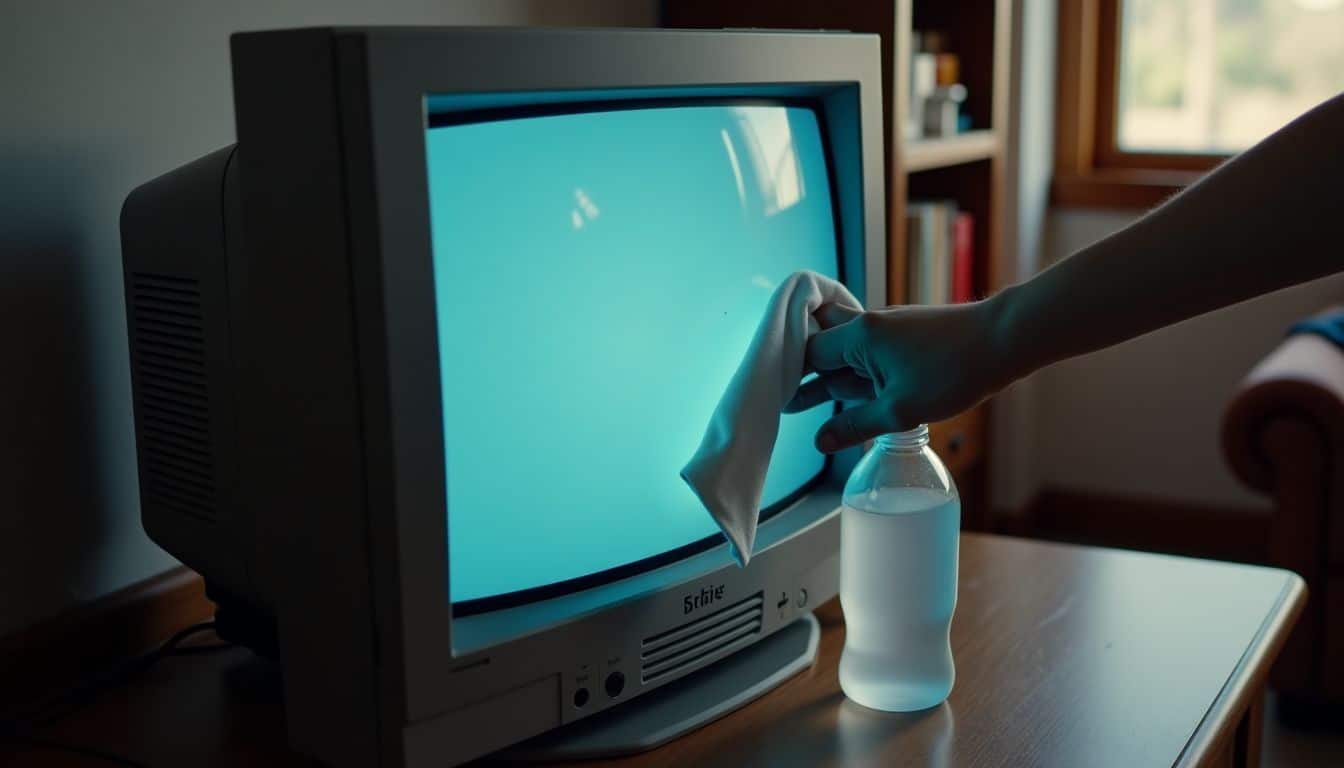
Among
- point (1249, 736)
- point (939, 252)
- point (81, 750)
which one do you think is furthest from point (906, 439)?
point (939, 252)

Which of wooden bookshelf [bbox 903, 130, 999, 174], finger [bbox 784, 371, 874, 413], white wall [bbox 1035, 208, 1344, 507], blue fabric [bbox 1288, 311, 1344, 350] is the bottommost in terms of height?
white wall [bbox 1035, 208, 1344, 507]

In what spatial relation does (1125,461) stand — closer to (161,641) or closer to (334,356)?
(161,641)

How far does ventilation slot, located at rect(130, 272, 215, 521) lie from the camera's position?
3.28 feet

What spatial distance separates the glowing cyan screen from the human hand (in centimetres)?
7

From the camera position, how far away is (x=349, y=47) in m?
0.75

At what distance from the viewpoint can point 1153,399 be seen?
125 inches

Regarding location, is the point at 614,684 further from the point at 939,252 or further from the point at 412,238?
the point at 939,252

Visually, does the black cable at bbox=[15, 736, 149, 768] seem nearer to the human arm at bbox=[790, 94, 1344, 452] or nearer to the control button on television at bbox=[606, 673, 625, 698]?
the control button on television at bbox=[606, 673, 625, 698]

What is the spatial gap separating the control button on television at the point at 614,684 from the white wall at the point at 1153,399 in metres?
2.40

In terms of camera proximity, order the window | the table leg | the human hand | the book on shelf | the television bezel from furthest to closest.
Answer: the window, the book on shelf, the table leg, the human hand, the television bezel

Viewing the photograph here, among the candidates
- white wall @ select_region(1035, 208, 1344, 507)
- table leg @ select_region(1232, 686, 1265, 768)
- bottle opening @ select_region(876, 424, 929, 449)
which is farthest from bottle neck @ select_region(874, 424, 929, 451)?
white wall @ select_region(1035, 208, 1344, 507)

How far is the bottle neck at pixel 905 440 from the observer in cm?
101

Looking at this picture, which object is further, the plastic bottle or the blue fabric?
the blue fabric

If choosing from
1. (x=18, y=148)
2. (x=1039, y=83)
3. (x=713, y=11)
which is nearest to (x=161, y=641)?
(x=18, y=148)
